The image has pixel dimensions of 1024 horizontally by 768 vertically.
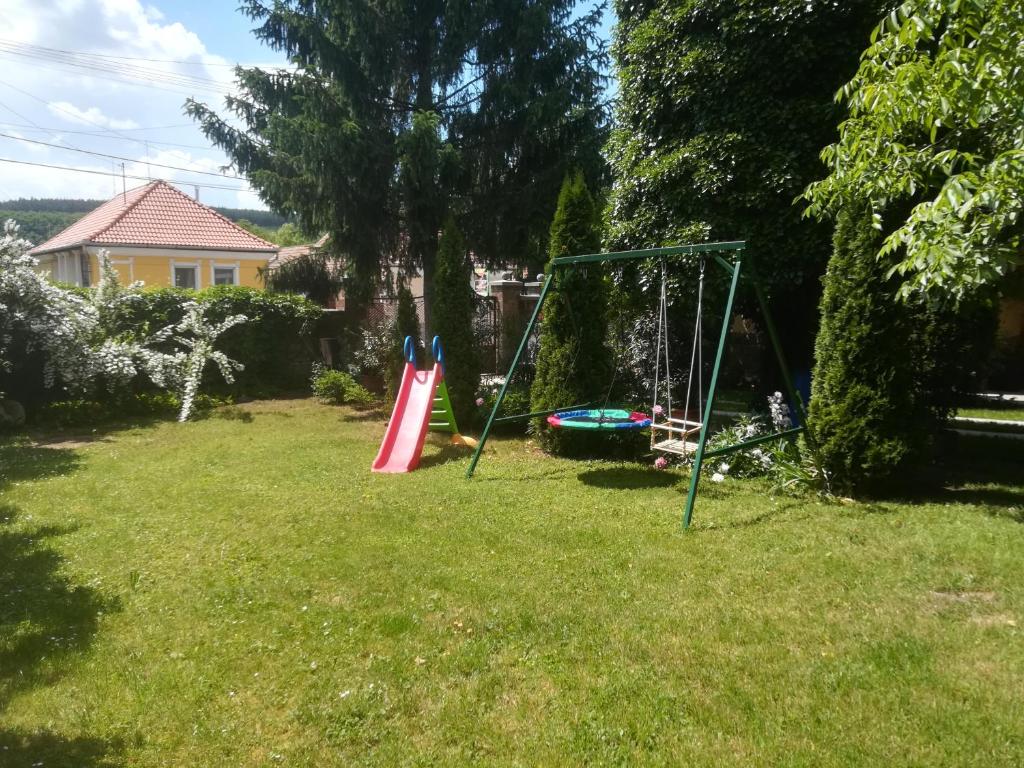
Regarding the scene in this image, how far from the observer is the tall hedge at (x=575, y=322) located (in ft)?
28.5

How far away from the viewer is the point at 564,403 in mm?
8664

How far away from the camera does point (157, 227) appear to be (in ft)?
77.6

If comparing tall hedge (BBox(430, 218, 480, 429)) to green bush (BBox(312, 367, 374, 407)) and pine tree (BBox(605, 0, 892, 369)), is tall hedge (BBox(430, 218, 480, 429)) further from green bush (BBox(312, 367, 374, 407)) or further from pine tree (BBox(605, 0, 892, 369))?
pine tree (BBox(605, 0, 892, 369))

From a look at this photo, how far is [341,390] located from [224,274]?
14.2 m

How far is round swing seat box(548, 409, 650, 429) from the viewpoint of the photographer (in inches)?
258

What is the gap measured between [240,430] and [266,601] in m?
6.39

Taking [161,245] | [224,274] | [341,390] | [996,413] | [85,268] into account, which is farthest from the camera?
[224,274]

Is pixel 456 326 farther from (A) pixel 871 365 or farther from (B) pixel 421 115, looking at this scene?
(A) pixel 871 365

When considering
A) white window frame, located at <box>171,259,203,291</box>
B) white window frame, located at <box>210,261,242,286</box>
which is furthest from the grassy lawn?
white window frame, located at <box>210,261,242,286</box>

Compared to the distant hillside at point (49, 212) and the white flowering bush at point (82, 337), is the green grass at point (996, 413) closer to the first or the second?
the white flowering bush at point (82, 337)

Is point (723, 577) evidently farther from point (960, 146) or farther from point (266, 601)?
point (960, 146)

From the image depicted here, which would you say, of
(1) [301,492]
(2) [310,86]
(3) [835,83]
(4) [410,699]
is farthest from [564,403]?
(2) [310,86]

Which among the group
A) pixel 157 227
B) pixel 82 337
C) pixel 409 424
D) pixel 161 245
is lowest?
pixel 409 424

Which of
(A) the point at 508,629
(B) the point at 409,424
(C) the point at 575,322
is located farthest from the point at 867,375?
(B) the point at 409,424
